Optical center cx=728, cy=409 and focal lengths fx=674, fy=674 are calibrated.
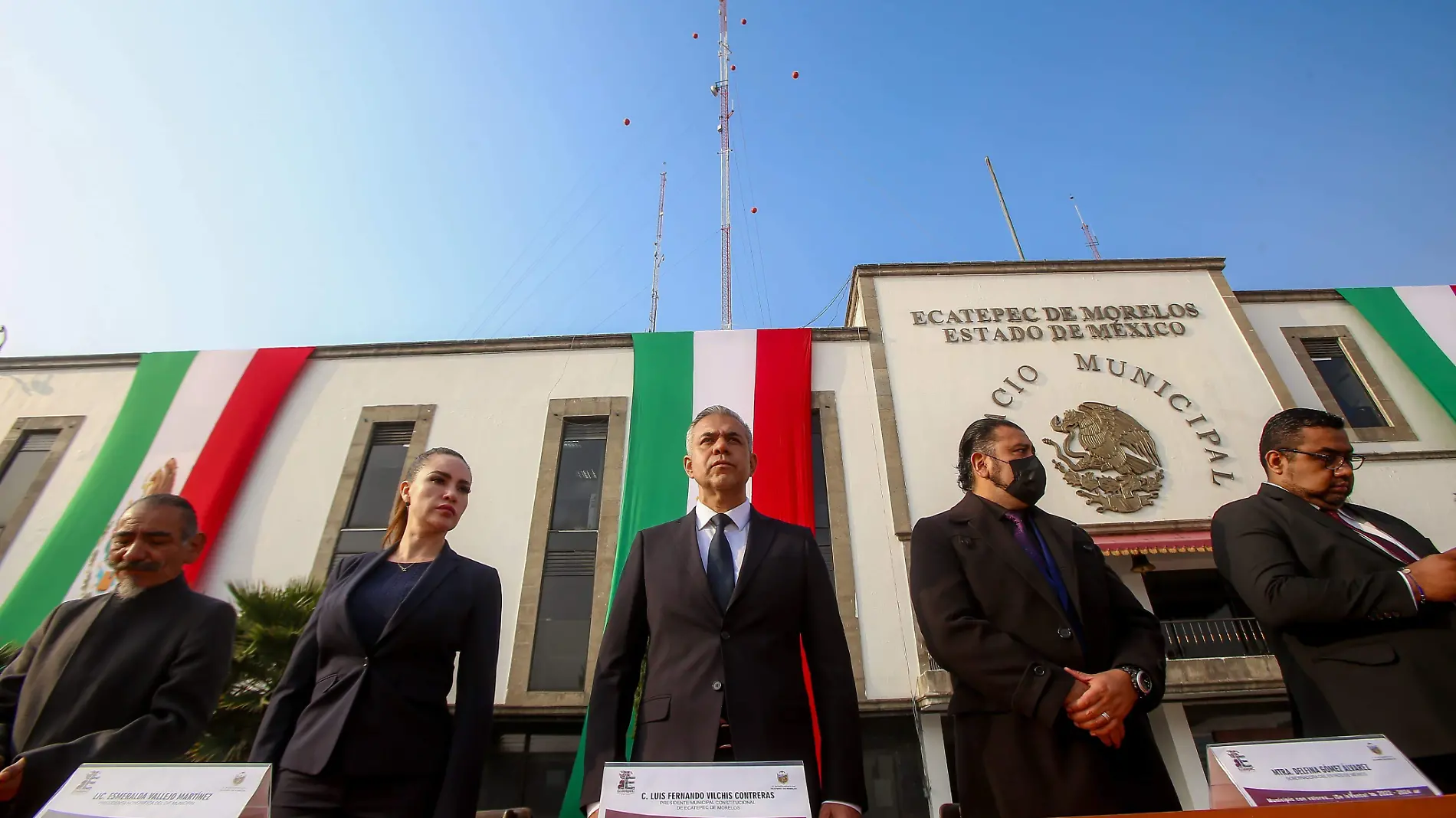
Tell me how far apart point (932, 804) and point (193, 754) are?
8.30 metres

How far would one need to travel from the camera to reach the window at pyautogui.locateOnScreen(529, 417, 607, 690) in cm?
975

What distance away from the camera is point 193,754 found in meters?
6.89

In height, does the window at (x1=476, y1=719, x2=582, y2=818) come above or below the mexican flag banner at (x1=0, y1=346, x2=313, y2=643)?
below

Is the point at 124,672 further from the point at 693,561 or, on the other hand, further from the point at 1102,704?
the point at 1102,704

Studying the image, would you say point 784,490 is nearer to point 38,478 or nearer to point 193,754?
point 193,754

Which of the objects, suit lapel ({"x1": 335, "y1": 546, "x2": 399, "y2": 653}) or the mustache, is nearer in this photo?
suit lapel ({"x1": 335, "y1": 546, "x2": 399, "y2": 653})

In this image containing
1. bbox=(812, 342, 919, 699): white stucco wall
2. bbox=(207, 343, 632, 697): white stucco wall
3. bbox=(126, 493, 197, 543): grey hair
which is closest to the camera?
bbox=(126, 493, 197, 543): grey hair

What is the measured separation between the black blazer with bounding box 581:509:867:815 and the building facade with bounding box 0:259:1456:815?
23.9ft

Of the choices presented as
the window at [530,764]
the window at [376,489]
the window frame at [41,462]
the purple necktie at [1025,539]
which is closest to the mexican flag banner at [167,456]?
the window frame at [41,462]

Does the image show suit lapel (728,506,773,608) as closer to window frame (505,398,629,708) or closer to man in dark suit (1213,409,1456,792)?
man in dark suit (1213,409,1456,792)

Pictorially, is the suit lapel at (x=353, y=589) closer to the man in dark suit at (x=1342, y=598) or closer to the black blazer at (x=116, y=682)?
the black blazer at (x=116, y=682)

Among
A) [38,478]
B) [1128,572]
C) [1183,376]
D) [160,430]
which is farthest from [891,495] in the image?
[38,478]

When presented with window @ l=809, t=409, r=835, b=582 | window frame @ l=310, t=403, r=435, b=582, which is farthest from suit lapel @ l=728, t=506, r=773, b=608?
window frame @ l=310, t=403, r=435, b=582

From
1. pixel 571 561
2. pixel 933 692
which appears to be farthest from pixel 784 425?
pixel 933 692
